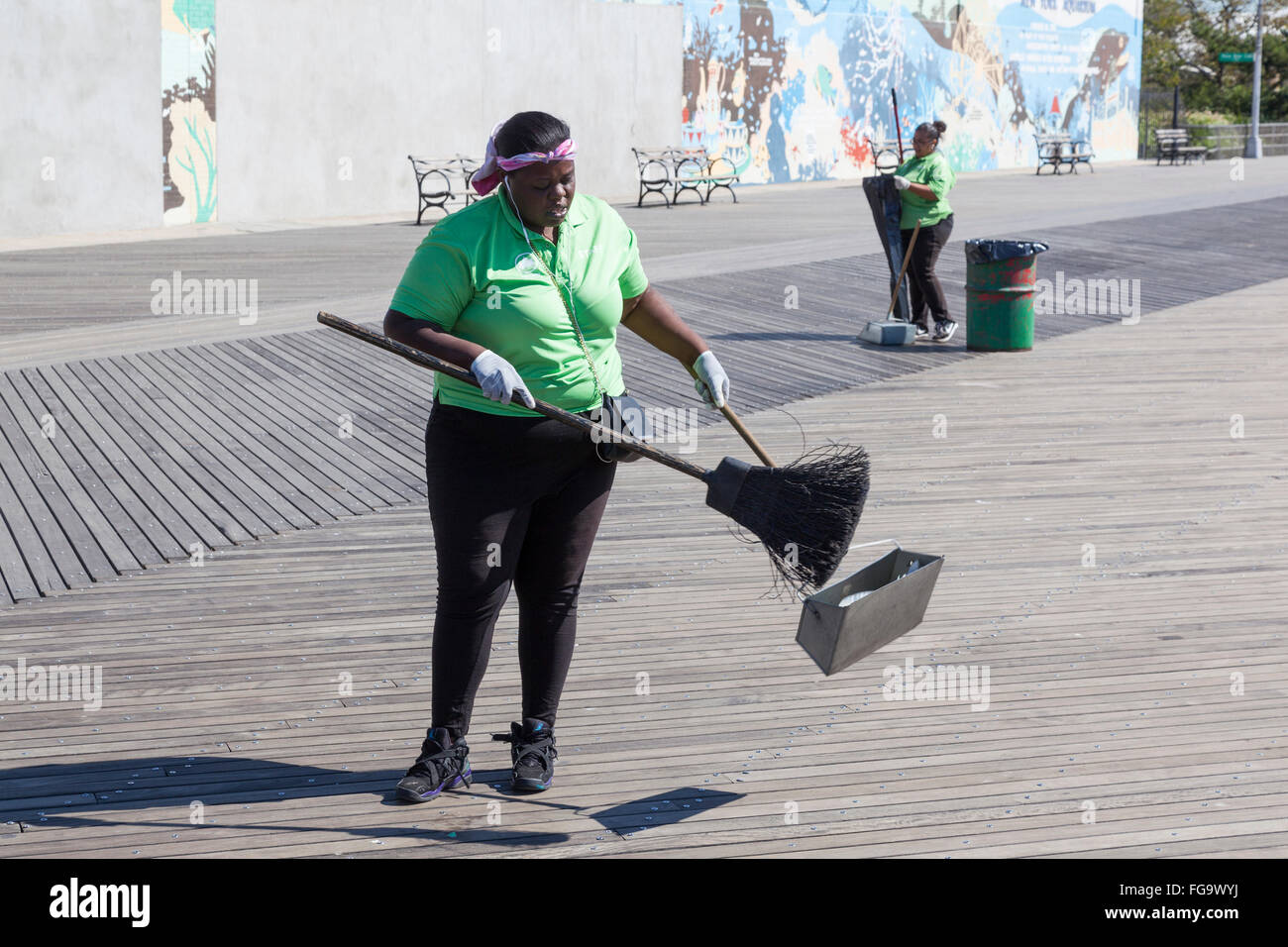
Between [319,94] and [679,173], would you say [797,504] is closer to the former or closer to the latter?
[319,94]

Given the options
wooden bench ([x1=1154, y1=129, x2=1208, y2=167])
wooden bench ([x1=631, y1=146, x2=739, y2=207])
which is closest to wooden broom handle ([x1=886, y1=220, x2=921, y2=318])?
wooden bench ([x1=631, y1=146, x2=739, y2=207])

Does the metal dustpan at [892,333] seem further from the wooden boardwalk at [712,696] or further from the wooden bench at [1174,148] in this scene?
the wooden bench at [1174,148]

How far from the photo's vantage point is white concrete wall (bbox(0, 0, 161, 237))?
1744cm

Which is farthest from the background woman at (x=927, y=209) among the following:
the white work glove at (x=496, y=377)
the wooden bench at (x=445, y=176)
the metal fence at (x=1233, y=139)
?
the metal fence at (x=1233, y=139)

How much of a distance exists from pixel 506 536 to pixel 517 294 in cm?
62

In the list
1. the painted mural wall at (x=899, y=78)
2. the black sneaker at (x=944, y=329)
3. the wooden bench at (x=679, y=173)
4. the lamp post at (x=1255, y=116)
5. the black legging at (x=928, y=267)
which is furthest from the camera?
the lamp post at (x=1255, y=116)

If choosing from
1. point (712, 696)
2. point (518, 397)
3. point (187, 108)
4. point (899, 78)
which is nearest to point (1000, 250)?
point (712, 696)

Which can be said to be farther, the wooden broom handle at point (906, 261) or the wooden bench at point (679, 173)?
the wooden bench at point (679, 173)

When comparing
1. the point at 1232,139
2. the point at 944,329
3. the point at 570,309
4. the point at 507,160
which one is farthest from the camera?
the point at 1232,139

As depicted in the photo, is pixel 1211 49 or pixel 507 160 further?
pixel 1211 49

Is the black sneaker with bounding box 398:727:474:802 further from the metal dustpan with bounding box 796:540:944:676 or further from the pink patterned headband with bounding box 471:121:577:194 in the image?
the pink patterned headband with bounding box 471:121:577:194

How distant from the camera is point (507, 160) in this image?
11.8ft

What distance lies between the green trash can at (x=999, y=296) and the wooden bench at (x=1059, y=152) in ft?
68.9

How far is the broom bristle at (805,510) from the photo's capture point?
152 inches
